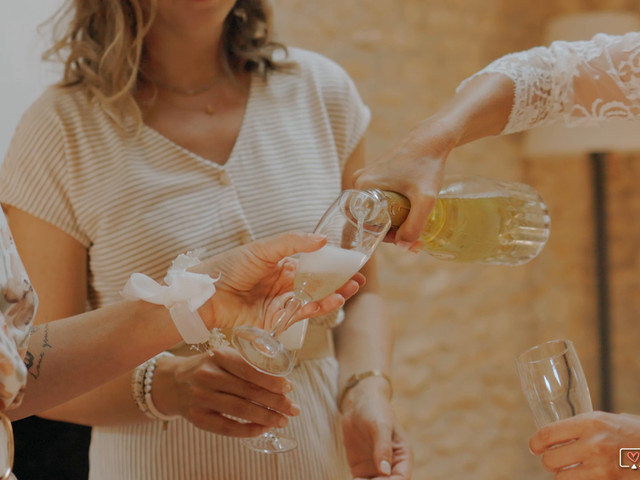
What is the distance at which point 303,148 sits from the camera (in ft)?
4.83

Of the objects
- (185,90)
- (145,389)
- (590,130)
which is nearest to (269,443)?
(145,389)

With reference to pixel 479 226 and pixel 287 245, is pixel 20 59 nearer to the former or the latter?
pixel 287 245

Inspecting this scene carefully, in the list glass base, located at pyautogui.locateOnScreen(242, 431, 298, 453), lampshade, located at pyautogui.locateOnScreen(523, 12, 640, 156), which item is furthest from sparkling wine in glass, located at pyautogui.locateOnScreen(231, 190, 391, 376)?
lampshade, located at pyautogui.locateOnScreen(523, 12, 640, 156)

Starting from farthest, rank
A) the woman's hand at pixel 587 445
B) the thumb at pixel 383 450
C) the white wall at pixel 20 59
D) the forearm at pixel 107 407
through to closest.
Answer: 1. the white wall at pixel 20 59
2. the forearm at pixel 107 407
3. the thumb at pixel 383 450
4. the woman's hand at pixel 587 445

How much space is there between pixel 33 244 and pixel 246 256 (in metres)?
0.52

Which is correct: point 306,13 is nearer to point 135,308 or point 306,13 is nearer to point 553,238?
point 553,238

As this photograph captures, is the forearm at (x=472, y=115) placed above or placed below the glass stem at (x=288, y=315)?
above

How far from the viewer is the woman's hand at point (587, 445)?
0.86 meters

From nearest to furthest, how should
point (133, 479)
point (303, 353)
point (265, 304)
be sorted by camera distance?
point (265, 304) < point (133, 479) < point (303, 353)

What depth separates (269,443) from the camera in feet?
3.64

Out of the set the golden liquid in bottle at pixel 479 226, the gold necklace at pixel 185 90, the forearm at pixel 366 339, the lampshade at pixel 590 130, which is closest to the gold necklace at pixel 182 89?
the gold necklace at pixel 185 90

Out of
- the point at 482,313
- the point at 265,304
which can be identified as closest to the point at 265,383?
the point at 265,304

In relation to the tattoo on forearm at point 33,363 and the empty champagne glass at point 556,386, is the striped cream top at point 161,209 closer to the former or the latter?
the tattoo on forearm at point 33,363

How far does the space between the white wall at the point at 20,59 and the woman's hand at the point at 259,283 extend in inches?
29.0
